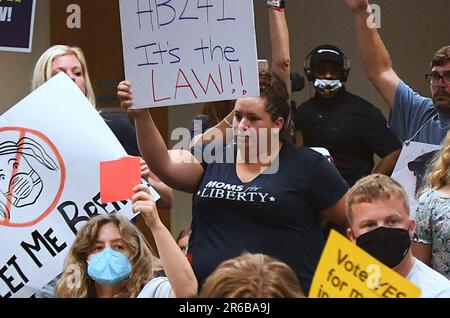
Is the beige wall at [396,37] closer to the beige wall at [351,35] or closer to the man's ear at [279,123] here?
the beige wall at [351,35]

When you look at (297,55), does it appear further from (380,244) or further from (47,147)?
(380,244)

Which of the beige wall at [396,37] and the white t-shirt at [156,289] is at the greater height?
the beige wall at [396,37]

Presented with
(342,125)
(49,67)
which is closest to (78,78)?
(49,67)

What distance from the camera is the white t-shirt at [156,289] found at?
12.3 ft

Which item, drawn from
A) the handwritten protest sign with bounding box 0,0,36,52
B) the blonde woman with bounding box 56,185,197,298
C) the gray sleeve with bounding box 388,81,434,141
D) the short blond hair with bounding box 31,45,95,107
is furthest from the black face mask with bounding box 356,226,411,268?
the handwritten protest sign with bounding box 0,0,36,52

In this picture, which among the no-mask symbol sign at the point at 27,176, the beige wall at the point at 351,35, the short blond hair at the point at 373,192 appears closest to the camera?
the short blond hair at the point at 373,192

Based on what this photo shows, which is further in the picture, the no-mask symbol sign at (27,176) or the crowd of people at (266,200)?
the no-mask symbol sign at (27,176)

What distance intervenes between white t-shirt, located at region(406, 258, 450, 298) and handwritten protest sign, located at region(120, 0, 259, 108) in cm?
103

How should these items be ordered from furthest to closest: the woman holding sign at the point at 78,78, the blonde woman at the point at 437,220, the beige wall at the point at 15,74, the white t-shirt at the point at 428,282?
the beige wall at the point at 15,74 → the woman holding sign at the point at 78,78 → the blonde woman at the point at 437,220 → the white t-shirt at the point at 428,282

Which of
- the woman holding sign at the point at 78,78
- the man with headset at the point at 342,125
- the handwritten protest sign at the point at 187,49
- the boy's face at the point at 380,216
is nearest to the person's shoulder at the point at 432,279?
the boy's face at the point at 380,216

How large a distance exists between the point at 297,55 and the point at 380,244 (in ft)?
13.3

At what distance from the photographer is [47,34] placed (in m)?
7.50

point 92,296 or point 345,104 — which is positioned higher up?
point 345,104
